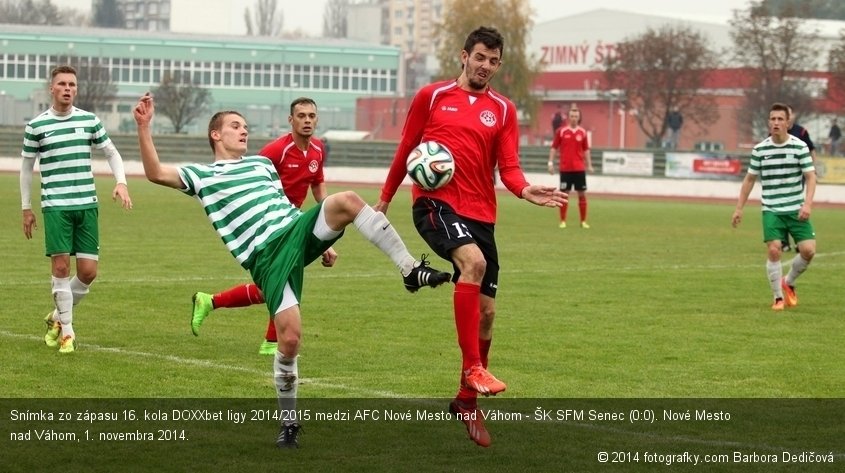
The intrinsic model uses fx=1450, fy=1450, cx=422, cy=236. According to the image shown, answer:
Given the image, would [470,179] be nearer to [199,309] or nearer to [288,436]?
[288,436]

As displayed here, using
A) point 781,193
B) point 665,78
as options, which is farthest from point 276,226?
point 665,78

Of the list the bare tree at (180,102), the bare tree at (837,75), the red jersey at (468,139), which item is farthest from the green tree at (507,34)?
the red jersey at (468,139)

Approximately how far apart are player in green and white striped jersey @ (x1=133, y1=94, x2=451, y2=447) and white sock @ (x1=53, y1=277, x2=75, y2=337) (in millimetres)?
3255

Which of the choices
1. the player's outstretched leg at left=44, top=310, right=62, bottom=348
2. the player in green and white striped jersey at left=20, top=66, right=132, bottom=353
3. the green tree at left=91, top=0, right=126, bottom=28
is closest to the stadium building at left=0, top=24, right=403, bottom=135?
the green tree at left=91, top=0, right=126, bottom=28

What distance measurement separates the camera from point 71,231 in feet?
37.8

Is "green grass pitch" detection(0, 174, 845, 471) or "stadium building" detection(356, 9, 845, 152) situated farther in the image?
Answer: "stadium building" detection(356, 9, 845, 152)

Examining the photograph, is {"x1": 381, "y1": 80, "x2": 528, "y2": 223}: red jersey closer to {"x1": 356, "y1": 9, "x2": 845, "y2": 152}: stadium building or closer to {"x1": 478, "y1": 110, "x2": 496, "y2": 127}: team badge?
{"x1": 478, "y1": 110, "x2": 496, "y2": 127}: team badge

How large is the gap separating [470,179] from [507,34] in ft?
218

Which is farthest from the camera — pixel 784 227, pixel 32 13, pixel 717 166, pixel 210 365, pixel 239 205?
pixel 32 13

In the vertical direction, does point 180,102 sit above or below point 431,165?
above

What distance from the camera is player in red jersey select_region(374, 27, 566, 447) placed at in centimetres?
870

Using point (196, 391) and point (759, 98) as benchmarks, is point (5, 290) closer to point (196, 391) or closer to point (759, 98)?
point (196, 391)

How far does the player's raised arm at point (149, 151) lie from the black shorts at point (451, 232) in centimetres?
158

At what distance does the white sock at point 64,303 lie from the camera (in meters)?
11.3
